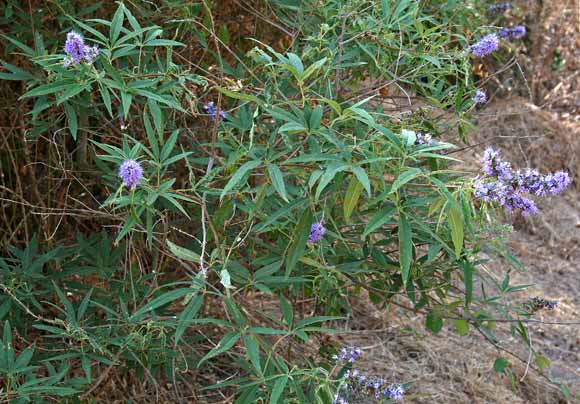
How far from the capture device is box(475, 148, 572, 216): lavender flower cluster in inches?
61.5

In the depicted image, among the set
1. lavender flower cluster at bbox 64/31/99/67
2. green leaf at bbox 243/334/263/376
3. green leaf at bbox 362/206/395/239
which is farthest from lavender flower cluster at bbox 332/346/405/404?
lavender flower cluster at bbox 64/31/99/67

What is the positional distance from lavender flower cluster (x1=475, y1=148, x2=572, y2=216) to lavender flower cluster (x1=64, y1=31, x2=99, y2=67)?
30.8 inches

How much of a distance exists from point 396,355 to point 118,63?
73.8 inches

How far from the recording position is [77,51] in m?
1.61

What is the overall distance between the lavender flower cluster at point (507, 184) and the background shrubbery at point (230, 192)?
0.15 ft

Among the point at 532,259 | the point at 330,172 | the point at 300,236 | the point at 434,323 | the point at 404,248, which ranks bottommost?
the point at 532,259

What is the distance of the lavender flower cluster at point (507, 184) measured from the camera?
5.12ft

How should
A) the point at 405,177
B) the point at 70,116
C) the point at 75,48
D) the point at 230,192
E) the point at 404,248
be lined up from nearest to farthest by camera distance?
the point at 405,177 < the point at 404,248 < the point at 75,48 < the point at 230,192 < the point at 70,116

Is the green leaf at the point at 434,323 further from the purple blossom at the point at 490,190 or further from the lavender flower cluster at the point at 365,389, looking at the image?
the purple blossom at the point at 490,190

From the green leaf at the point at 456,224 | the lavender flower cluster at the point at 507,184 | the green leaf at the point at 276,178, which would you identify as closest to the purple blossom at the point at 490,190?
the lavender flower cluster at the point at 507,184

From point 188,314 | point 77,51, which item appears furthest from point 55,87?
point 188,314

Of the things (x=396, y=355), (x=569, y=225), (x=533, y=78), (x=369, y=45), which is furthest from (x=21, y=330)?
(x=533, y=78)

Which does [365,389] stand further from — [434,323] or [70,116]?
[70,116]

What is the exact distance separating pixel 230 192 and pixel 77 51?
42 cm
